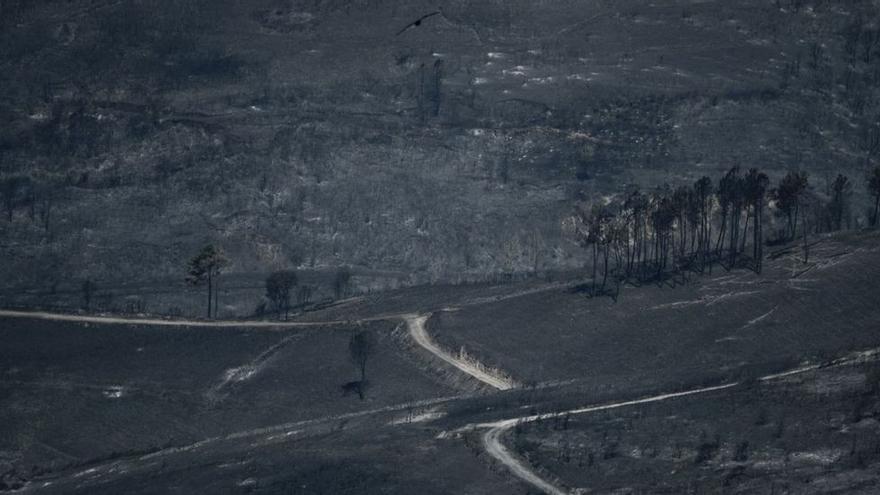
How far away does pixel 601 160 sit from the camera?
527 ft

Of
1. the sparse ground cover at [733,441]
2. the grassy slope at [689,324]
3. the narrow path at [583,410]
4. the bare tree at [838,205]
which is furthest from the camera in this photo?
the bare tree at [838,205]

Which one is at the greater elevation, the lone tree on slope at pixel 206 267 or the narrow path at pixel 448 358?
the lone tree on slope at pixel 206 267

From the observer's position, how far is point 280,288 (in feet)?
429

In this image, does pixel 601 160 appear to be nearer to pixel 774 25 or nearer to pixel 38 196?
pixel 774 25

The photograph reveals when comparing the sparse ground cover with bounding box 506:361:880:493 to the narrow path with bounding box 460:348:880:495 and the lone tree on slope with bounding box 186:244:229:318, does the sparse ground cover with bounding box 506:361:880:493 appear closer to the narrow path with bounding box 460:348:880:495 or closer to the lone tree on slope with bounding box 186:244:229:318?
the narrow path with bounding box 460:348:880:495

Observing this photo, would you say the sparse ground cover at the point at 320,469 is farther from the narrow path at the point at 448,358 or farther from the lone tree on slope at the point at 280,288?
the lone tree on slope at the point at 280,288

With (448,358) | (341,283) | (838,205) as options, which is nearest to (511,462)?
(448,358)

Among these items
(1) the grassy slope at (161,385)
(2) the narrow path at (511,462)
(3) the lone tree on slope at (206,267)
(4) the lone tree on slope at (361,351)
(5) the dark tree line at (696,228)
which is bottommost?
(1) the grassy slope at (161,385)

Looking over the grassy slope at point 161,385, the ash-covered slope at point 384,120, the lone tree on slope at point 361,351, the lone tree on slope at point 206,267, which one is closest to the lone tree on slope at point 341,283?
the ash-covered slope at point 384,120

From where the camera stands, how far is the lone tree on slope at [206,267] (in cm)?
A: 13350

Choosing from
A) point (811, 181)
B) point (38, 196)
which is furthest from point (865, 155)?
point (38, 196)

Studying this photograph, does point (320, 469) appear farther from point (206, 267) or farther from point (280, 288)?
point (206, 267)

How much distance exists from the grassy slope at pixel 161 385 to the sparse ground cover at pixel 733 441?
20.7 meters

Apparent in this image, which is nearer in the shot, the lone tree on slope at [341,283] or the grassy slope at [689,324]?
the grassy slope at [689,324]
